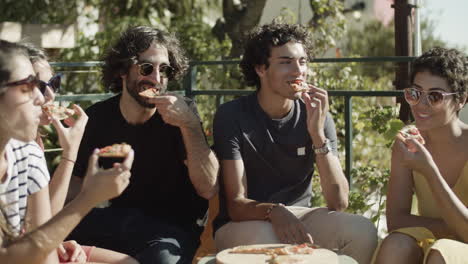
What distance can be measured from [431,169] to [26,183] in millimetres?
1663

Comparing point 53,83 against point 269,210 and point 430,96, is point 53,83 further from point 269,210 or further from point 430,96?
point 430,96

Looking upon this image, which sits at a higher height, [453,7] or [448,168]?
[453,7]

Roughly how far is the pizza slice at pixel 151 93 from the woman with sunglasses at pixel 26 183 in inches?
37.6

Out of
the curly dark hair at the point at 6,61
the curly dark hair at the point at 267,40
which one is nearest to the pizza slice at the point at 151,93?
the curly dark hair at the point at 267,40

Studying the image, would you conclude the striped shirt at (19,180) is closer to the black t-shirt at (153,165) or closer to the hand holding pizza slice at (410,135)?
the black t-shirt at (153,165)

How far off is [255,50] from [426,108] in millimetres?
1063

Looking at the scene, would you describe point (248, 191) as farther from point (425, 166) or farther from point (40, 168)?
point (40, 168)

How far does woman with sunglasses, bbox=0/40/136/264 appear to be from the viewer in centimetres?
242

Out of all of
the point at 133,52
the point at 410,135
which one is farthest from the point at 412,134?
the point at 133,52

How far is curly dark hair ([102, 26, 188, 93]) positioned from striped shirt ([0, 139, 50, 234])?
1138 mm

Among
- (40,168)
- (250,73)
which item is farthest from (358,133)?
(40,168)

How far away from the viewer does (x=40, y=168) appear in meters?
2.84

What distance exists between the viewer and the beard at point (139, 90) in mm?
3787

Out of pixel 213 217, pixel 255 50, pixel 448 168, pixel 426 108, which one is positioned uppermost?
pixel 255 50
